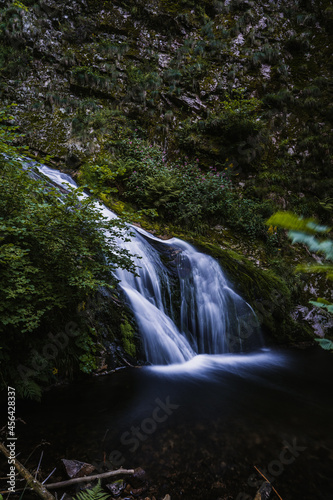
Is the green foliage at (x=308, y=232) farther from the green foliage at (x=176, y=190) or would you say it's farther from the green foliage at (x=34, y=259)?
the green foliage at (x=176, y=190)

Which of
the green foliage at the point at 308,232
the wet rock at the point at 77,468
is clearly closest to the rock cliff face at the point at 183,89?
the wet rock at the point at 77,468

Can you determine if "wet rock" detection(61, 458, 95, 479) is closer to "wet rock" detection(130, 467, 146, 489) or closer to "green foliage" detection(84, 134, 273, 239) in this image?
"wet rock" detection(130, 467, 146, 489)

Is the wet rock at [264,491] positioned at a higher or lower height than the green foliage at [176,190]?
lower

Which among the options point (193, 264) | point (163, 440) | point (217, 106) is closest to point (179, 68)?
point (217, 106)

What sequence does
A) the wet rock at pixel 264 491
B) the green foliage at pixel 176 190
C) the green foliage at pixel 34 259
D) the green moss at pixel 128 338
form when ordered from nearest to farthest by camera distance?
the wet rock at pixel 264 491 < the green foliage at pixel 34 259 < the green moss at pixel 128 338 < the green foliage at pixel 176 190

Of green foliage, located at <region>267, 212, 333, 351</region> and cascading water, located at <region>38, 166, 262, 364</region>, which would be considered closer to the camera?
green foliage, located at <region>267, 212, 333, 351</region>

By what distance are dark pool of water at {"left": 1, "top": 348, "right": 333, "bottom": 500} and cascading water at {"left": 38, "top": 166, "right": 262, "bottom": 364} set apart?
71 centimetres

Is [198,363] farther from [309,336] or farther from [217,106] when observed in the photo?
[217,106]

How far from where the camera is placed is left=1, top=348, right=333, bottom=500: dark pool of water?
5.93 feet

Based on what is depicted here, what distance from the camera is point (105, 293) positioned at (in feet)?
13.5

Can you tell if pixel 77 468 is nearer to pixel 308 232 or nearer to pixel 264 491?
pixel 264 491
